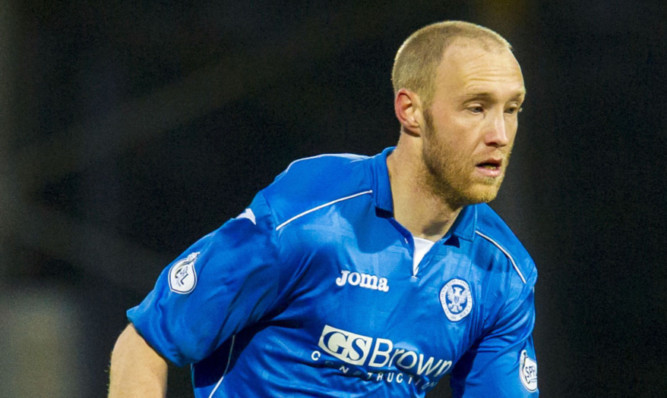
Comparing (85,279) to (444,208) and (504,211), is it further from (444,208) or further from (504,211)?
(444,208)

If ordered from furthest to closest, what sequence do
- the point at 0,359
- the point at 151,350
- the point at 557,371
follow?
the point at 557,371 → the point at 0,359 → the point at 151,350

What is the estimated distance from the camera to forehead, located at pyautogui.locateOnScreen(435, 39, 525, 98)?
2318 mm

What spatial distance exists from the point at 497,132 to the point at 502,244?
0.37 metres

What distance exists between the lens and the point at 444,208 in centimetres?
243

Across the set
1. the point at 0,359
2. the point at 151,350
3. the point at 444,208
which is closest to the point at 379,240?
the point at 444,208

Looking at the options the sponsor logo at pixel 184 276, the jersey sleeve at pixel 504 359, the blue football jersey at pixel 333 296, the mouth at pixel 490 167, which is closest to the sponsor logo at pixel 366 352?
the blue football jersey at pixel 333 296

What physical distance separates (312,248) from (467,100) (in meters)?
0.51

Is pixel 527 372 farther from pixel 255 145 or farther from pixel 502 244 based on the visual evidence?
pixel 255 145

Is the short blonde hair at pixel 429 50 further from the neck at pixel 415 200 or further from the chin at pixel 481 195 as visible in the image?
the chin at pixel 481 195

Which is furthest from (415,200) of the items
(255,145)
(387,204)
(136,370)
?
(255,145)

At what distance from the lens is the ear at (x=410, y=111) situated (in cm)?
242

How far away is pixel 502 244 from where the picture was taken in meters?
2.57

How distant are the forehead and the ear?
7cm

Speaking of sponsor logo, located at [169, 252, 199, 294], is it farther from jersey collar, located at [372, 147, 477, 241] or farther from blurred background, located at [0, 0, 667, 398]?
blurred background, located at [0, 0, 667, 398]
